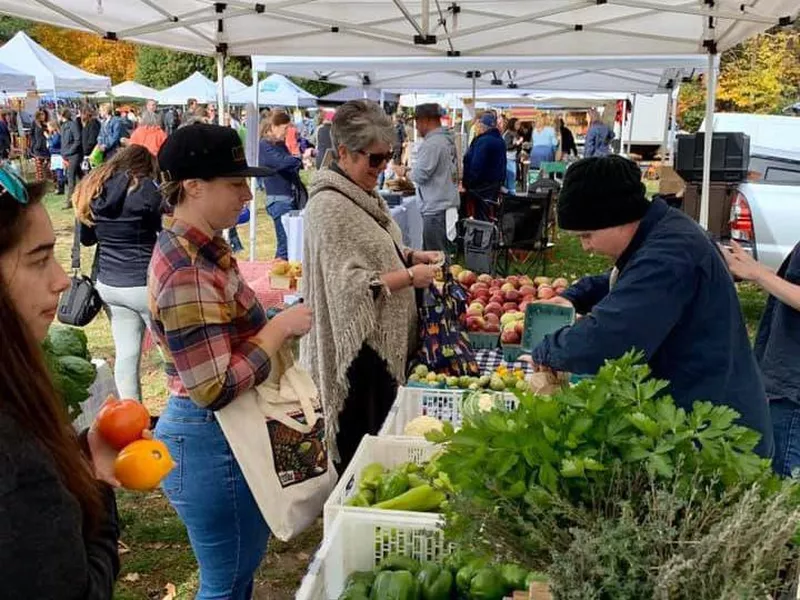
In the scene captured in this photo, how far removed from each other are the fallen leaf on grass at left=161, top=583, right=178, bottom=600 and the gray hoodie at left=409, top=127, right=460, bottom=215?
5.87 metres

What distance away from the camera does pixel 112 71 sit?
4175 centimetres

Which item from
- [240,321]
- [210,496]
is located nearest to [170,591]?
[210,496]

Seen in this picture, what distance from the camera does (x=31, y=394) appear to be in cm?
115

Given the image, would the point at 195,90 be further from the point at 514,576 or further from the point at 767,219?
the point at 514,576

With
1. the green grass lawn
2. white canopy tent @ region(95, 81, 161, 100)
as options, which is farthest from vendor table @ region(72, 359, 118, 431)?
white canopy tent @ region(95, 81, 161, 100)

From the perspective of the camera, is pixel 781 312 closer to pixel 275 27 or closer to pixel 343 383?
pixel 343 383

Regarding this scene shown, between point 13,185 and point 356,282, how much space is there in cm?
198

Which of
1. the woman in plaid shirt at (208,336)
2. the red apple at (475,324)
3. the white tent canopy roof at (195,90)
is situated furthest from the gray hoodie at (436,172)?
the white tent canopy roof at (195,90)

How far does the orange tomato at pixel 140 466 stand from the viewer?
1.51 meters

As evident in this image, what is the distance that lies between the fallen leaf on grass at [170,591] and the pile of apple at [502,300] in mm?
1956

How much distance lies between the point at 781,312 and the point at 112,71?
144 ft

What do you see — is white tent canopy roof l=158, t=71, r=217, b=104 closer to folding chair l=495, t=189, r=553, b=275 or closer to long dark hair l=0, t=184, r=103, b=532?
folding chair l=495, t=189, r=553, b=275

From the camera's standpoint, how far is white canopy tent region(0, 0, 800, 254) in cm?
459

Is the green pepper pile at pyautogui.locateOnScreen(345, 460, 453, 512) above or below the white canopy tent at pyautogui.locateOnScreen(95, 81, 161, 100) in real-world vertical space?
below
